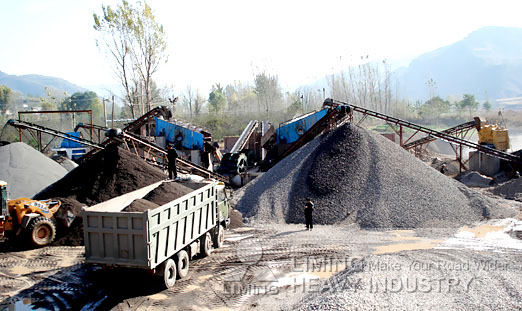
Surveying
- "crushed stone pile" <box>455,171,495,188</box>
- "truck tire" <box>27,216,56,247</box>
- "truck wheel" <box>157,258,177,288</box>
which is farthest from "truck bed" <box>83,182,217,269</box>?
"crushed stone pile" <box>455,171,495,188</box>

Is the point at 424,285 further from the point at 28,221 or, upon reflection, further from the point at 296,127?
the point at 296,127

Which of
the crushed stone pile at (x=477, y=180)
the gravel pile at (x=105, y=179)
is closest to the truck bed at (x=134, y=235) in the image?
the gravel pile at (x=105, y=179)

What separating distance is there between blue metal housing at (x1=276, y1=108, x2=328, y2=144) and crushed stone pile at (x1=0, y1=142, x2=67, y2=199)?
12.6 metres

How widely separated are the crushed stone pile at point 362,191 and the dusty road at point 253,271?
3.35 feet

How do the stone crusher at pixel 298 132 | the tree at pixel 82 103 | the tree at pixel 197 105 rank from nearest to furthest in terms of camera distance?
the stone crusher at pixel 298 132 < the tree at pixel 197 105 < the tree at pixel 82 103

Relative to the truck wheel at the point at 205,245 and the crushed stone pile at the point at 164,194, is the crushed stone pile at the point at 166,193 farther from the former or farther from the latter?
the truck wheel at the point at 205,245

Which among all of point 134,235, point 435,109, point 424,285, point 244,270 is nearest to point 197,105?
point 435,109

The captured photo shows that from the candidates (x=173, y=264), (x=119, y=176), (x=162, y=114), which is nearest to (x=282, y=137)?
(x=162, y=114)

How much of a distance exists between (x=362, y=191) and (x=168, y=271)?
8.62 meters

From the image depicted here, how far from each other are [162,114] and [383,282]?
71.8ft

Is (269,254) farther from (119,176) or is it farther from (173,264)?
(119,176)

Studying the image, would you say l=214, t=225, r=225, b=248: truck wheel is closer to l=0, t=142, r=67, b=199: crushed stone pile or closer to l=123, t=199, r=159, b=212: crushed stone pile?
l=123, t=199, r=159, b=212: crushed stone pile

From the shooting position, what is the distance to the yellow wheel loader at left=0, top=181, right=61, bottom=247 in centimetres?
1243

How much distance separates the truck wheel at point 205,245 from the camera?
11102 millimetres
